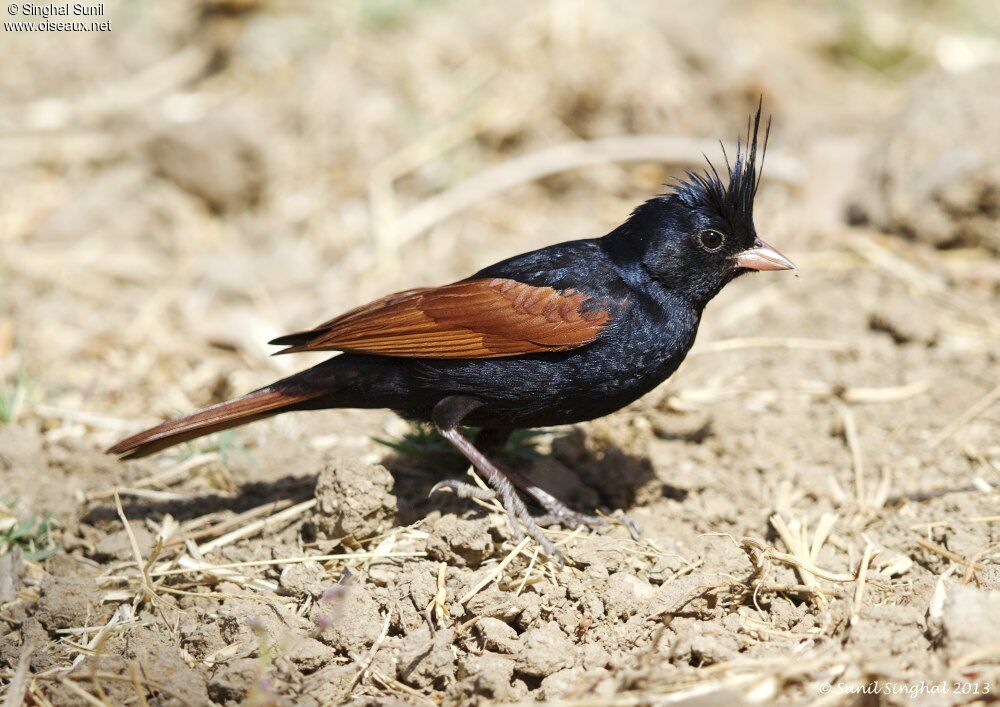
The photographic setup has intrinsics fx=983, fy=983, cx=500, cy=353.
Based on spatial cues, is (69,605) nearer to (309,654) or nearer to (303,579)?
(303,579)

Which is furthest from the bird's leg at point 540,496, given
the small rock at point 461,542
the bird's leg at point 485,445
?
the small rock at point 461,542

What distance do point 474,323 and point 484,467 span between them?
2.09 feet

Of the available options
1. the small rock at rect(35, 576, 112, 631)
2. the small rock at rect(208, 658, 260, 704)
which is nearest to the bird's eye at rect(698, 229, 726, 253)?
the small rock at rect(208, 658, 260, 704)

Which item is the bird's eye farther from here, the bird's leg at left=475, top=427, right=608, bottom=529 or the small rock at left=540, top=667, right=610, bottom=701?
the small rock at left=540, top=667, right=610, bottom=701

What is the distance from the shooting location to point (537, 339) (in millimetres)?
4125

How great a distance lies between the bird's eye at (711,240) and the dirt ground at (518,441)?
1.10 metres

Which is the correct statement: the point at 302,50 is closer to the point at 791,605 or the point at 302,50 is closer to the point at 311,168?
the point at 311,168

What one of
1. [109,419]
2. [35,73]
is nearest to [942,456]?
[109,419]

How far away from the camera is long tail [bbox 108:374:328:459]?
→ 4.37m

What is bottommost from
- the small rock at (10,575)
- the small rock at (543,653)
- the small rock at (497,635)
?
the small rock at (543,653)

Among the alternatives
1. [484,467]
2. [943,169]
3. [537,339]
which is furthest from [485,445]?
[943,169]

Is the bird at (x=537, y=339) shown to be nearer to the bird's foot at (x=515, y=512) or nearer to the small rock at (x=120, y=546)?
the bird's foot at (x=515, y=512)

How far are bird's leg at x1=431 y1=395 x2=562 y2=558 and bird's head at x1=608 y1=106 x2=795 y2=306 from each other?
1.00m

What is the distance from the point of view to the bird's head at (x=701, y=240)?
429cm
